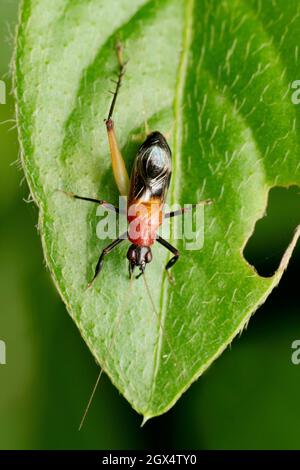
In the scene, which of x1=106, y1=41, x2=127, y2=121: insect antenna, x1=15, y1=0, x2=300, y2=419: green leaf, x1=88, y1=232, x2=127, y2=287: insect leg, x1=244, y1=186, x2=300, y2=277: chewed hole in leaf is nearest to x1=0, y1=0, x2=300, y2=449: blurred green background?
x1=244, y1=186, x2=300, y2=277: chewed hole in leaf

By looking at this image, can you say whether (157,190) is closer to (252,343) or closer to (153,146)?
(153,146)

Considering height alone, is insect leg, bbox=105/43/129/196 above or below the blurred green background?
above

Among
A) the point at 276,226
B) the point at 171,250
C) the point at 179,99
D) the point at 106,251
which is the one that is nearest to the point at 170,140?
the point at 179,99

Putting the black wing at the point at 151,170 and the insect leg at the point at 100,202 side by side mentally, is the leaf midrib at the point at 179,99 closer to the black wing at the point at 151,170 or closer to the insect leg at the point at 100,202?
the black wing at the point at 151,170

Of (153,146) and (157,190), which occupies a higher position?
(153,146)

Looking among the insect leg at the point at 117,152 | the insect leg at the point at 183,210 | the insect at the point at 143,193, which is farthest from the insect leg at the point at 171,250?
the insect leg at the point at 117,152

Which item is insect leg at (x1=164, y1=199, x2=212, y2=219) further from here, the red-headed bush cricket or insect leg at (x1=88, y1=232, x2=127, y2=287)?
insect leg at (x1=88, y1=232, x2=127, y2=287)

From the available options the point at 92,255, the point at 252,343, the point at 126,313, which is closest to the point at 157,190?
the point at 92,255
